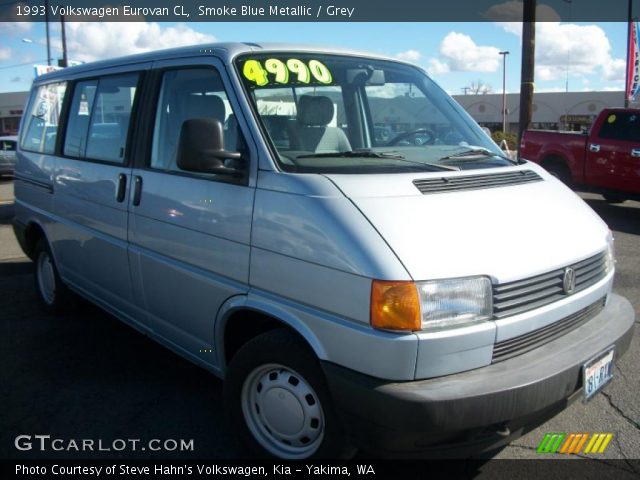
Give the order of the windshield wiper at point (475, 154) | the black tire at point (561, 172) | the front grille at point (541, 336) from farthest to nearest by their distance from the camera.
→ the black tire at point (561, 172) → the windshield wiper at point (475, 154) → the front grille at point (541, 336)

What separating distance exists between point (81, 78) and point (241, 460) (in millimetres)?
3217

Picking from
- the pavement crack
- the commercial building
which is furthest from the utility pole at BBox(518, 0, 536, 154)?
the commercial building

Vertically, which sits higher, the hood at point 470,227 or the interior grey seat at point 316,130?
the interior grey seat at point 316,130

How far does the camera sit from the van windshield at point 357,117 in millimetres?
2963

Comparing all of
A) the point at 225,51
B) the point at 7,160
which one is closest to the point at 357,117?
the point at 225,51

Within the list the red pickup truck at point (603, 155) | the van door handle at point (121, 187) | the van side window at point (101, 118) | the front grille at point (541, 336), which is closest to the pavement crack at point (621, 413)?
the front grille at point (541, 336)

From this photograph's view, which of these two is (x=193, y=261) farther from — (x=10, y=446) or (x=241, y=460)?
(x=10, y=446)

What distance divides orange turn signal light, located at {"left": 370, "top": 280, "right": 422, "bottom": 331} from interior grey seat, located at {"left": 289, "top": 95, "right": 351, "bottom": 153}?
1004 millimetres

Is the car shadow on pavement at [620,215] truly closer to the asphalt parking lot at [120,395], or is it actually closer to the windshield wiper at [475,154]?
the asphalt parking lot at [120,395]

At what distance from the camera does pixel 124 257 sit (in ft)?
12.4

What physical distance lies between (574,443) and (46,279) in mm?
4613

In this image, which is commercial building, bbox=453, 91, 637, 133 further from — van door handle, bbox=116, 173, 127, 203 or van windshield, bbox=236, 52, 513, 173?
van door handle, bbox=116, 173, 127, 203

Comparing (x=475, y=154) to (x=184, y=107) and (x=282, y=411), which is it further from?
(x=282, y=411)

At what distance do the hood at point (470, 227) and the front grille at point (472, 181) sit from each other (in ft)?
0.07
